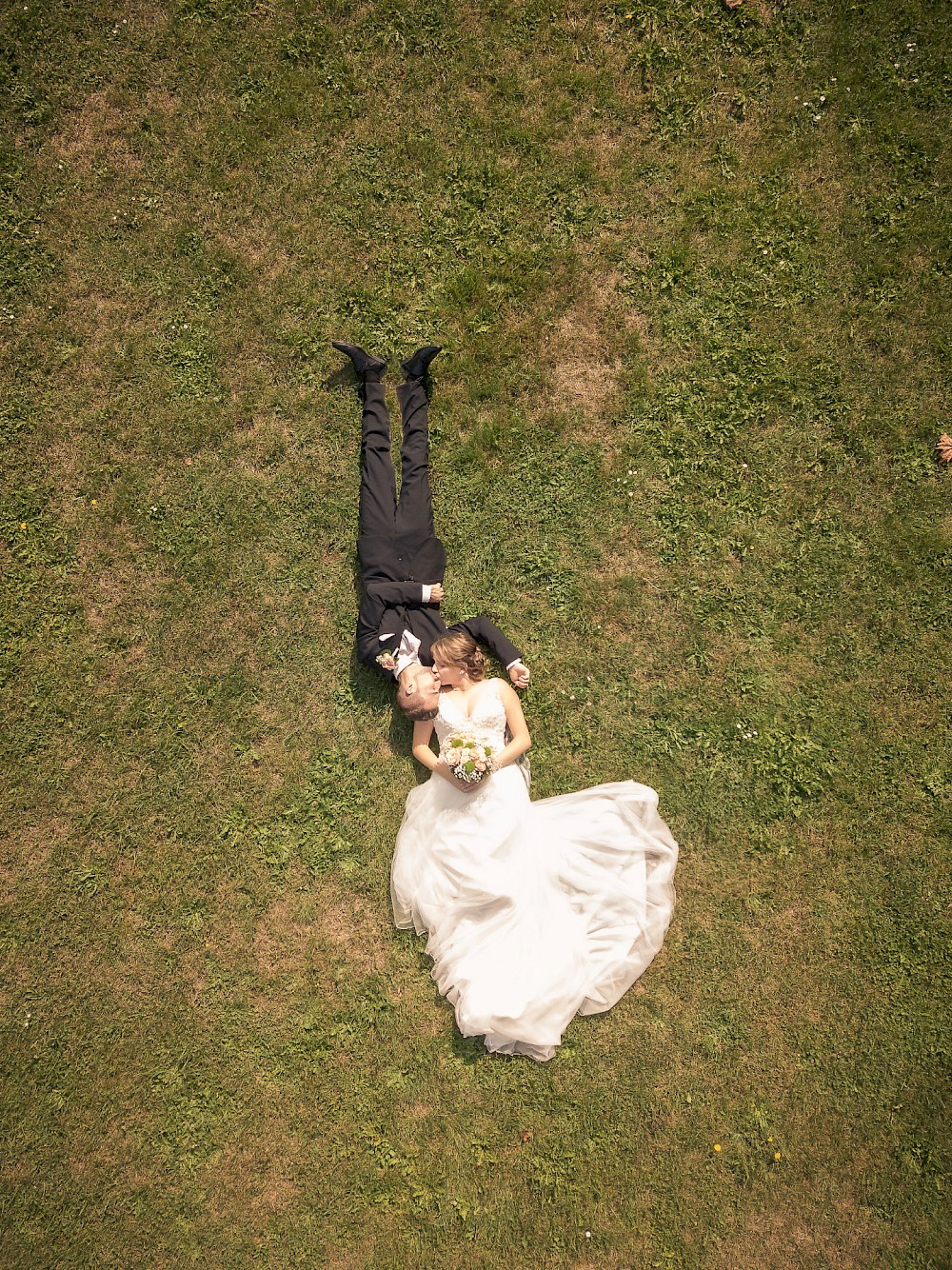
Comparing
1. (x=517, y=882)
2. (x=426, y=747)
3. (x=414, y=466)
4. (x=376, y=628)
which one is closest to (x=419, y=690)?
(x=426, y=747)

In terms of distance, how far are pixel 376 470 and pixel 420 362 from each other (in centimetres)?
103

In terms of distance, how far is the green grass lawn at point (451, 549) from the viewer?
631 cm

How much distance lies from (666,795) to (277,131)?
6.97m

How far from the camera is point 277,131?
22.8 feet

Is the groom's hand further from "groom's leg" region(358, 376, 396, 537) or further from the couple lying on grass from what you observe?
"groom's leg" region(358, 376, 396, 537)

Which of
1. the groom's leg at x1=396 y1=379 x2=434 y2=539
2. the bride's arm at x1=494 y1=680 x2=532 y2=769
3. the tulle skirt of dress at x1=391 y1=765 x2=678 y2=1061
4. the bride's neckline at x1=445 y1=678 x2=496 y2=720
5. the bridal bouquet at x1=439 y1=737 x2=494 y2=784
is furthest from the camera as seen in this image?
the groom's leg at x1=396 y1=379 x2=434 y2=539

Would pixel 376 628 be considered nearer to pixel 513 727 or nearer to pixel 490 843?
pixel 513 727

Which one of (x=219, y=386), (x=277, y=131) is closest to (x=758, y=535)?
(x=219, y=386)

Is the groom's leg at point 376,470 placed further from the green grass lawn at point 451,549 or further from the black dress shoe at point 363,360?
the green grass lawn at point 451,549

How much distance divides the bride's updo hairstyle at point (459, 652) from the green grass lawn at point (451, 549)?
2.56 ft

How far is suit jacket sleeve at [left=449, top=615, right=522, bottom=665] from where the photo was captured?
20.7ft

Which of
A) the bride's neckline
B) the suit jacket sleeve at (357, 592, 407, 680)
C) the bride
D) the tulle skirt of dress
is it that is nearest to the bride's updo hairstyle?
the bride

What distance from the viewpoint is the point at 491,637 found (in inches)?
250

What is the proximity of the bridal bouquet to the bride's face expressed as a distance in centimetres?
48
